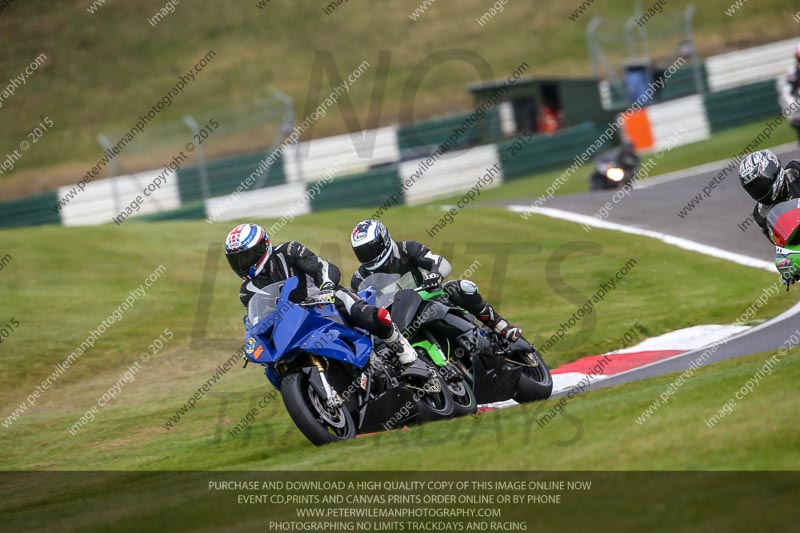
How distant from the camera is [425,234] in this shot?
22734 millimetres

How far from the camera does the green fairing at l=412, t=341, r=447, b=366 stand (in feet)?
34.1

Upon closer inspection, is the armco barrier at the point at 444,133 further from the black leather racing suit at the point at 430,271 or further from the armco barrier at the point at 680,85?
the black leather racing suit at the point at 430,271

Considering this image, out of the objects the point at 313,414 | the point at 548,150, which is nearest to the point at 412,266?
the point at 313,414

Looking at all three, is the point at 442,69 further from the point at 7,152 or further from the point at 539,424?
the point at 539,424

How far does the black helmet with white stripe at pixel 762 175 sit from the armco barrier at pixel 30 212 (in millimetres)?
23883

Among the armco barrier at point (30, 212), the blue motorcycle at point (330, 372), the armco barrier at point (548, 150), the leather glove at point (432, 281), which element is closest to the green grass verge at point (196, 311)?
the blue motorcycle at point (330, 372)

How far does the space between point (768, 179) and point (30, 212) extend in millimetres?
24836

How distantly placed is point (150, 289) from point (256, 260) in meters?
9.54

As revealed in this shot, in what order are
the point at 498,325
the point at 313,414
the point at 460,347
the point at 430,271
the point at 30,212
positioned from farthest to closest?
the point at 30,212 < the point at 498,325 < the point at 430,271 < the point at 460,347 < the point at 313,414

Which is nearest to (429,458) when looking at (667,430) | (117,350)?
(667,430)

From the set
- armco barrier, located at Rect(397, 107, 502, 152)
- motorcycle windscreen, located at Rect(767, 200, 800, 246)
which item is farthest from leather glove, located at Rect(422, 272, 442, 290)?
armco barrier, located at Rect(397, 107, 502, 152)

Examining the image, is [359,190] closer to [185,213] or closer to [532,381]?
[185,213]

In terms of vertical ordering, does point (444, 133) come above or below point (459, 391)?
below

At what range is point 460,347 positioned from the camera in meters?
10.6
